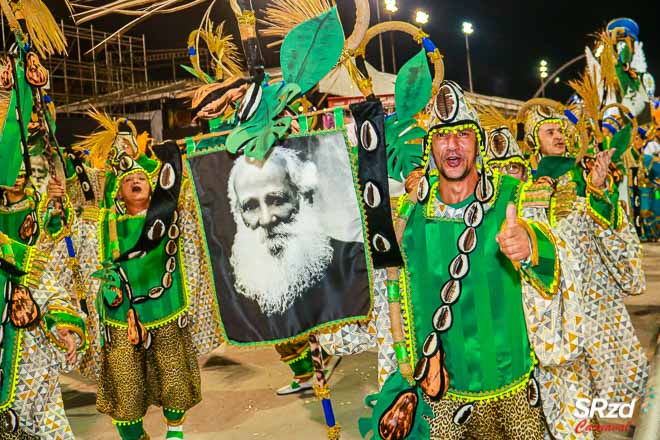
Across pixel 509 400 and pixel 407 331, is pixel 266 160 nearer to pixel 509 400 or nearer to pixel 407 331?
pixel 407 331

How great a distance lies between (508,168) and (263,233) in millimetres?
1852

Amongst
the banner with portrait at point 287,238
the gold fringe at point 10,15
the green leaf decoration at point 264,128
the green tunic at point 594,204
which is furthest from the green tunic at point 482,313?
the gold fringe at point 10,15

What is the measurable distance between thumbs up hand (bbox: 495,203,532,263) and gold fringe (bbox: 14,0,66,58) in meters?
2.25

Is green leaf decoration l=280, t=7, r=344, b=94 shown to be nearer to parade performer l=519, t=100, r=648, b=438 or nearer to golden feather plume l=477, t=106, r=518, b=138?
parade performer l=519, t=100, r=648, b=438

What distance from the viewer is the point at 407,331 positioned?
7.66ft

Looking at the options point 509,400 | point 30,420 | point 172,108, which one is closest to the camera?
point 509,400

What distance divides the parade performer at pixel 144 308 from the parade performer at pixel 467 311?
71.6 inches

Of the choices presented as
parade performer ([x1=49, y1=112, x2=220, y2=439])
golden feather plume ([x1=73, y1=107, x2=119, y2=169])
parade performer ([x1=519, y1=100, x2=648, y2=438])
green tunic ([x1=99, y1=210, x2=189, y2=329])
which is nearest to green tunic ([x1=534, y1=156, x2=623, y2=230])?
parade performer ([x1=519, y1=100, x2=648, y2=438])

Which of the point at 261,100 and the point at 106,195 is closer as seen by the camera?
the point at 261,100

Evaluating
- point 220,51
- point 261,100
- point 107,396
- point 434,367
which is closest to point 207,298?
point 107,396

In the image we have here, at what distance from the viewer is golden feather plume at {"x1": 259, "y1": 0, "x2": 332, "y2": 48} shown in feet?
8.02

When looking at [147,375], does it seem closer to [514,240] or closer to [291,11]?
[291,11]

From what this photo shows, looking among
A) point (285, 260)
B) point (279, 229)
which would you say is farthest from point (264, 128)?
point (285, 260)

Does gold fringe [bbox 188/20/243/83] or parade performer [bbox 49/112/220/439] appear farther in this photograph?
parade performer [bbox 49/112/220/439]
